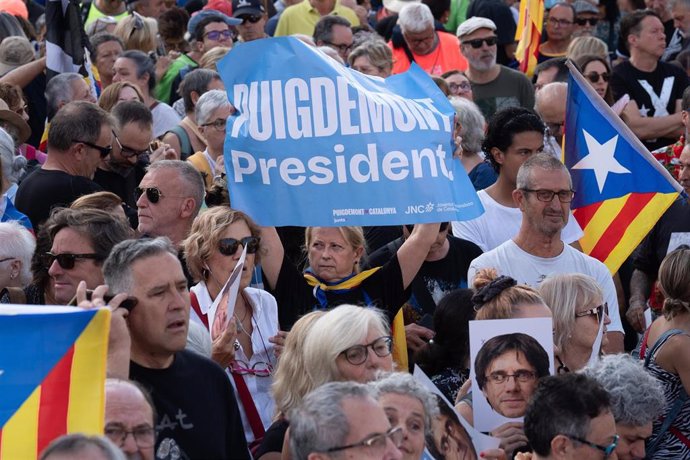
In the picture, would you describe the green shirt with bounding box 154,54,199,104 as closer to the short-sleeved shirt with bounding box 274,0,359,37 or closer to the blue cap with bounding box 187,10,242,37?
the blue cap with bounding box 187,10,242,37

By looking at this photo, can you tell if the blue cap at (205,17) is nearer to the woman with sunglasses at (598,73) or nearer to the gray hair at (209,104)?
the woman with sunglasses at (598,73)

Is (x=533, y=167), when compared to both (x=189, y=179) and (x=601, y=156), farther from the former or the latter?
(x=189, y=179)

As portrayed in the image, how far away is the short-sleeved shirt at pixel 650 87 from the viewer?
35.8 feet

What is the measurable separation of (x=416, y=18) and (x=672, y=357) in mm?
5770

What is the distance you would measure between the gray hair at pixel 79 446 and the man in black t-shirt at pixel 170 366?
922 millimetres

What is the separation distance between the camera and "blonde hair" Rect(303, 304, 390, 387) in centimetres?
510

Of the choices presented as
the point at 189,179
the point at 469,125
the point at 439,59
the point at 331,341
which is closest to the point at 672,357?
the point at 331,341

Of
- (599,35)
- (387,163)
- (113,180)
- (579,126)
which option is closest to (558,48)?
(599,35)

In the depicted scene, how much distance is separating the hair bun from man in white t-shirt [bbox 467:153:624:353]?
0.92 meters

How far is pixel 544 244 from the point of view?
701 centimetres

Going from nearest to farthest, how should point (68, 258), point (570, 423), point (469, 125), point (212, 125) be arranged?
1. point (570, 423)
2. point (68, 258)
3. point (212, 125)
4. point (469, 125)

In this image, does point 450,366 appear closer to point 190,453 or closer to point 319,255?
point 319,255

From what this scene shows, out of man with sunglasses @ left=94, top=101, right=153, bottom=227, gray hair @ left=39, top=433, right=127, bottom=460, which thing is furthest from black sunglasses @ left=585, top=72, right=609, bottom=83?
gray hair @ left=39, top=433, right=127, bottom=460

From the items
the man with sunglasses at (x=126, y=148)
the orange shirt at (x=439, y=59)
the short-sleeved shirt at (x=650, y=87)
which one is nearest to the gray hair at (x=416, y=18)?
the orange shirt at (x=439, y=59)
